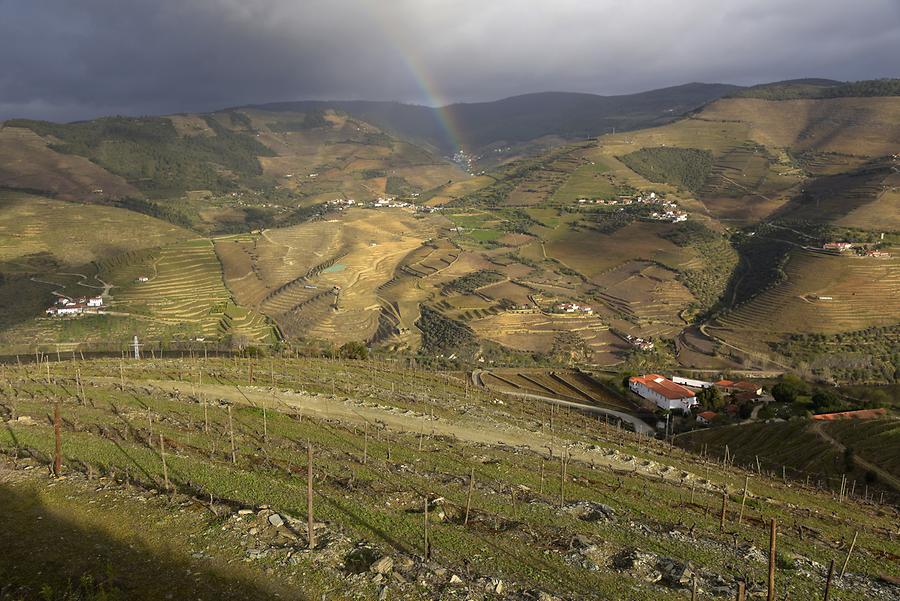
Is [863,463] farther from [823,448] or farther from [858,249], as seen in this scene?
[858,249]

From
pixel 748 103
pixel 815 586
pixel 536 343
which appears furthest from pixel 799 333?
pixel 748 103

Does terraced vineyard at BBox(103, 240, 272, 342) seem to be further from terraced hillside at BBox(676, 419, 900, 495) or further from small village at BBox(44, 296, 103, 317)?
terraced hillside at BBox(676, 419, 900, 495)

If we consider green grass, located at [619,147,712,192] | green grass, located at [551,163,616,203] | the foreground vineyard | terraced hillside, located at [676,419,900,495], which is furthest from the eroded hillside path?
green grass, located at [619,147,712,192]

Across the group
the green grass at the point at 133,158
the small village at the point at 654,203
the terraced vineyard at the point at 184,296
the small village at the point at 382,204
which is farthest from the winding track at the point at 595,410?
the green grass at the point at 133,158

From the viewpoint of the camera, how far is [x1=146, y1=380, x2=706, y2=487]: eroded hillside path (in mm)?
23828

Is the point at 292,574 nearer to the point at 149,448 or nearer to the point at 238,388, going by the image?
the point at 149,448

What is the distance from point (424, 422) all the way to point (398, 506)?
12.9 meters

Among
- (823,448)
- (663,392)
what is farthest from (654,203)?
(823,448)

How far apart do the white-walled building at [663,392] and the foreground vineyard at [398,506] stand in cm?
1985

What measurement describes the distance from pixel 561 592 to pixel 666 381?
43401 mm

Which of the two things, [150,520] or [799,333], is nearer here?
[150,520]

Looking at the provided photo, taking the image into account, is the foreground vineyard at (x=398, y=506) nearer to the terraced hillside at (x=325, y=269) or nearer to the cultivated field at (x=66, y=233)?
the terraced hillside at (x=325, y=269)

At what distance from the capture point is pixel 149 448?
1569 cm

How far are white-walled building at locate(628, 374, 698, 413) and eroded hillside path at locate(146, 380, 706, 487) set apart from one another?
2214 centimetres
